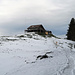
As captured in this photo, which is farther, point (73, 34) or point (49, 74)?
point (73, 34)

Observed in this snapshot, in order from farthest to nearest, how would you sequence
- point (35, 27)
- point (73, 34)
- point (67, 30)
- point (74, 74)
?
point (35, 27) < point (67, 30) < point (73, 34) < point (74, 74)

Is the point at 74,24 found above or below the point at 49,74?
above

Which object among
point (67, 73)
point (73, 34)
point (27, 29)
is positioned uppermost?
point (27, 29)

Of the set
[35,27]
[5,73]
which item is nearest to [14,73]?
[5,73]

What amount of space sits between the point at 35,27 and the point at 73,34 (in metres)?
24.0

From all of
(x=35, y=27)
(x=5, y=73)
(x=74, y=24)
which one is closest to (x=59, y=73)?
(x=5, y=73)

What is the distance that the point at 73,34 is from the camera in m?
32.5

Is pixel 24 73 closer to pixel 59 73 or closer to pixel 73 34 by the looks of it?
pixel 59 73

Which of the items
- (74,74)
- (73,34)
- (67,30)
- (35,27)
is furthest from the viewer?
(35,27)

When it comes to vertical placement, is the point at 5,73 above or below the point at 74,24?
below

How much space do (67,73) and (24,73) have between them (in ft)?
8.56

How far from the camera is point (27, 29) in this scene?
5138cm

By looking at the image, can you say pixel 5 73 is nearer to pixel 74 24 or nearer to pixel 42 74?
pixel 42 74

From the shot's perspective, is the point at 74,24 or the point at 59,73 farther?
the point at 74,24
